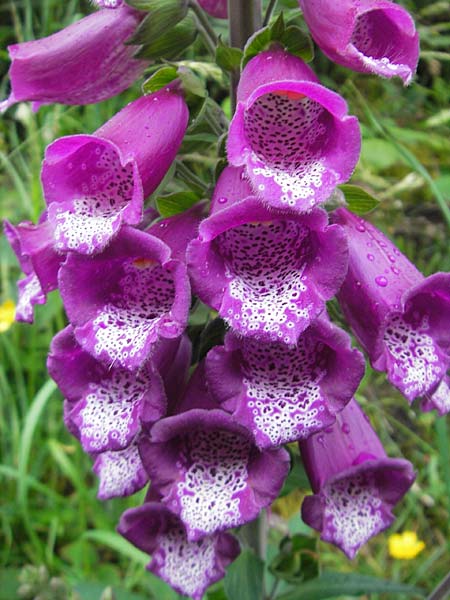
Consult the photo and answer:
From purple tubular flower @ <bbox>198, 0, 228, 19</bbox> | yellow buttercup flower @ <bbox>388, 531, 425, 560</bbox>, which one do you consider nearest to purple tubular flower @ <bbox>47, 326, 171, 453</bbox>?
purple tubular flower @ <bbox>198, 0, 228, 19</bbox>

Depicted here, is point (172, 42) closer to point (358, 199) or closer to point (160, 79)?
point (160, 79)

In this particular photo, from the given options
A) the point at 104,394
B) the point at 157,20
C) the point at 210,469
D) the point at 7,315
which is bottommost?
the point at 7,315

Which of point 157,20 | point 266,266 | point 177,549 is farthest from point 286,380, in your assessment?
point 157,20

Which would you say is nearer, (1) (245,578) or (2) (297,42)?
(2) (297,42)

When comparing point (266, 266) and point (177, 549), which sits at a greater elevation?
point (266, 266)

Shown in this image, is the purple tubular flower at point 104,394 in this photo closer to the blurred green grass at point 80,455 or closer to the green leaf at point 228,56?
the green leaf at point 228,56

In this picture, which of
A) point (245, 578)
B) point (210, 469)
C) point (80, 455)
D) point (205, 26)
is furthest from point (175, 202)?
point (80, 455)

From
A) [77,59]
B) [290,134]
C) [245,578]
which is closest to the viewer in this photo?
[290,134]

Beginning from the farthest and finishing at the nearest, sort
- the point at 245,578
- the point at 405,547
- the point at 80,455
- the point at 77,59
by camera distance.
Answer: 1. the point at 80,455
2. the point at 405,547
3. the point at 245,578
4. the point at 77,59
